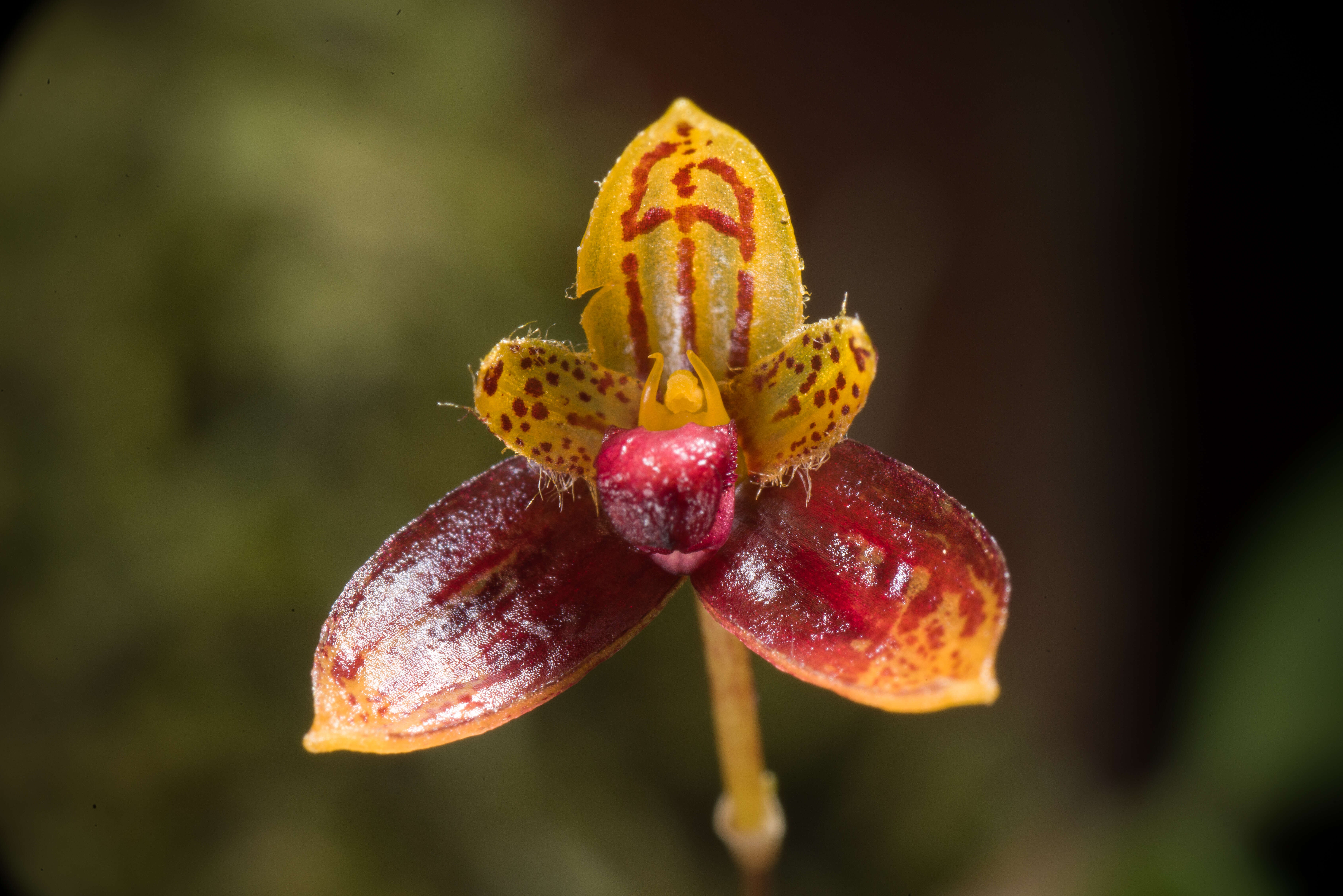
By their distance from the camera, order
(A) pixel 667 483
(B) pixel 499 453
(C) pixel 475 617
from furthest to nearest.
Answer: (B) pixel 499 453
(C) pixel 475 617
(A) pixel 667 483

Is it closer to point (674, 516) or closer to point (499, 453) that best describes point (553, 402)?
point (674, 516)

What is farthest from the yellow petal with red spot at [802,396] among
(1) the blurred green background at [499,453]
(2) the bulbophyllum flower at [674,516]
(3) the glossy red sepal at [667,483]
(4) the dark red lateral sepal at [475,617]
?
(1) the blurred green background at [499,453]

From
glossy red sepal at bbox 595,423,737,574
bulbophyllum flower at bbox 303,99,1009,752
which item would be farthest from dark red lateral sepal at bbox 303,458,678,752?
glossy red sepal at bbox 595,423,737,574

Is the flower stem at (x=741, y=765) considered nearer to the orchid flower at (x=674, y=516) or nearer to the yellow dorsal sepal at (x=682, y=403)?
the orchid flower at (x=674, y=516)

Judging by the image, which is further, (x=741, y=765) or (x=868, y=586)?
(x=741, y=765)

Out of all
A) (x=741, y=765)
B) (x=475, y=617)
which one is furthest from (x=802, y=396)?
(x=741, y=765)

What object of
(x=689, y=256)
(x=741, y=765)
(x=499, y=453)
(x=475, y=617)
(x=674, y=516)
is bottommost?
(x=741, y=765)

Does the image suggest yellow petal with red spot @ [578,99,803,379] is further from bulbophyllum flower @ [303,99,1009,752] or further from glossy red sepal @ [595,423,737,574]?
glossy red sepal @ [595,423,737,574]
